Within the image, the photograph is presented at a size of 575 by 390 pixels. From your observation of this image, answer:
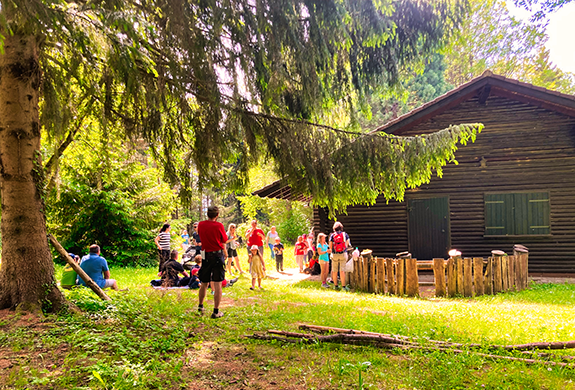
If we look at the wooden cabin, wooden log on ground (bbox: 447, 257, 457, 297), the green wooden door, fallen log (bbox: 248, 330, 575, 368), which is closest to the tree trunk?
fallen log (bbox: 248, 330, 575, 368)

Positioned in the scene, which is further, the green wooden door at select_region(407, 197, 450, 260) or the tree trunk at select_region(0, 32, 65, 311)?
the green wooden door at select_region(407, 197, 450, 260)

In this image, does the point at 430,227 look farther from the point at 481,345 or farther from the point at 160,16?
the point at 160,16

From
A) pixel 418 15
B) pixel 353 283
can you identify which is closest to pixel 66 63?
pixel 418 15

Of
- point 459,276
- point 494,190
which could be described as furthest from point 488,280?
point 494,190

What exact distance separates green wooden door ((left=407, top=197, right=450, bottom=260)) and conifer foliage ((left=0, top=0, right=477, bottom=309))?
7014 mm

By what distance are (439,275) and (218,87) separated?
7212mm

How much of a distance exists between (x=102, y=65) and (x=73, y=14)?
6.22ft

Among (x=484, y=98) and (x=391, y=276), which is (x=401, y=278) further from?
(x=484, y=98)

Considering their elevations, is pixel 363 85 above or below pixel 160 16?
below

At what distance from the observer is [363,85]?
→ 692 centimetres

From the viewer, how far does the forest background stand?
23.7 ft

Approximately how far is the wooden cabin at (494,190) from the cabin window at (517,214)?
29 mm

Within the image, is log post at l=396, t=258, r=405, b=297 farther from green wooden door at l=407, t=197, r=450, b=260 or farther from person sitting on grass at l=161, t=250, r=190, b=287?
person sitting on grass at l=161, t=250, r=190, b=287

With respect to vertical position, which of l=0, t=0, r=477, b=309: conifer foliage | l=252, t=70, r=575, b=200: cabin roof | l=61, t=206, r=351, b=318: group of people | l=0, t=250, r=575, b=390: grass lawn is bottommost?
l=0, t=250, r=575, b=390: grass lawn
